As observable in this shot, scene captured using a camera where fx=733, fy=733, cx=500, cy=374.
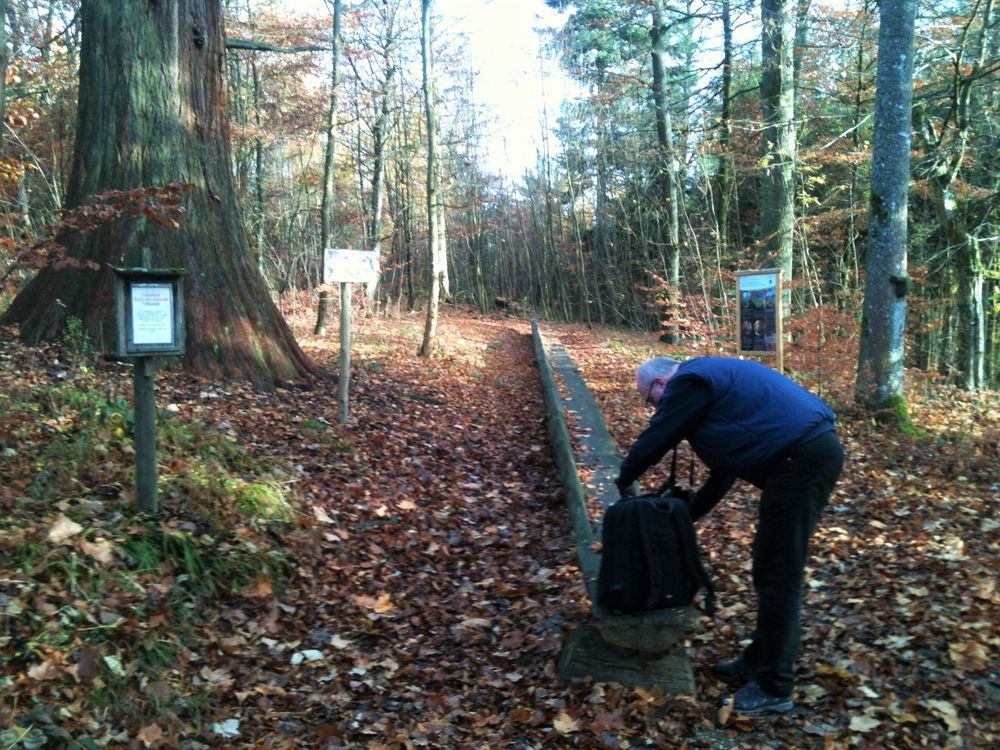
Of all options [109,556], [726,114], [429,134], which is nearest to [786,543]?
[109,556]

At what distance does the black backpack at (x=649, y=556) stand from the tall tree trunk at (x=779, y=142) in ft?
38.7

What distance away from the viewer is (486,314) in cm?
3778

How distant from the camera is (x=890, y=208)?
909 centimetres

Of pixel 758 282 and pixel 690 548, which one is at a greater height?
pixel 758 282

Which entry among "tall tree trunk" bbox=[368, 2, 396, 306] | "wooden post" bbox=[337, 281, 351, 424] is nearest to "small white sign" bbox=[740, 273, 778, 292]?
"wooden post" bbox=[337, 281, 351, 424]

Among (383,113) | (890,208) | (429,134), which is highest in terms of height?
(383,113)

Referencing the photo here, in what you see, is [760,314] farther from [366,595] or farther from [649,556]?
[649,556]

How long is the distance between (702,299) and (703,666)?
48.6 ft

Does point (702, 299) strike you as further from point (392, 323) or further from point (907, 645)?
point (907, 645)

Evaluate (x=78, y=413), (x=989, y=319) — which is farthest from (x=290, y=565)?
(x=989, y=319)

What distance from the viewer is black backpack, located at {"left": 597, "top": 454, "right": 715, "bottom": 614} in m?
3.80

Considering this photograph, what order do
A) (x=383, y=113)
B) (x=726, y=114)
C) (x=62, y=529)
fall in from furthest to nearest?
(x=383, y=113)
(x=726, y=114)
(x=62, y=529)

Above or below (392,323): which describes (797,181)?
above

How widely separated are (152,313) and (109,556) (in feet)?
5.37
